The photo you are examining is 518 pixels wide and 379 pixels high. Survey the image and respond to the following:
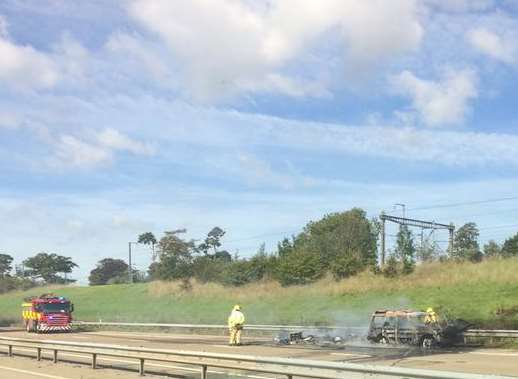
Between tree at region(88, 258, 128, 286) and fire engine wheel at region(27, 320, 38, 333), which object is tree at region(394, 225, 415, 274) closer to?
fire engine wheel at region(27, 320, 38, 333)

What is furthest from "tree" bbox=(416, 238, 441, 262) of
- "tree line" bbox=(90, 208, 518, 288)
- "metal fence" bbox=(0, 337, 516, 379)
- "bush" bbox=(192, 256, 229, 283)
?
"metal fence" bbox=(0, 337, 516, 379)

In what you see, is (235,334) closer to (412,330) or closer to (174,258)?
(412,330)

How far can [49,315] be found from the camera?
155ft

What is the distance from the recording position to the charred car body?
24969 mm

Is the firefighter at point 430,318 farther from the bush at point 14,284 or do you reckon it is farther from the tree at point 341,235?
the bush at point 14,284

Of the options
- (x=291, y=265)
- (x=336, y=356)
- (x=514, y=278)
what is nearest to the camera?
(x=336, y=356)


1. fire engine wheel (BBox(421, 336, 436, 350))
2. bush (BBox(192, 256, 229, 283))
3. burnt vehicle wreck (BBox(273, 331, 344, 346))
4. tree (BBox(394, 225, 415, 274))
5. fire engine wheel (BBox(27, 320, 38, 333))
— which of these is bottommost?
fire engine wheel (BBox(27, 320, 38, 333))

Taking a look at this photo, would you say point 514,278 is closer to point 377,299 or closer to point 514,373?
point 377,299

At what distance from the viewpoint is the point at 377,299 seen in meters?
44.1

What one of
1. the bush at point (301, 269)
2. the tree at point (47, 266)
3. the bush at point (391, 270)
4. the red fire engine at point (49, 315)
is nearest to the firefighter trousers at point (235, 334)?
the red fire engine at point (49, 315)

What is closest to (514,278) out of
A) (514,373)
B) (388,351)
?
(388,351)

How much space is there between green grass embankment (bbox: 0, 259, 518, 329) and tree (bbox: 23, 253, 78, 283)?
9089 cm

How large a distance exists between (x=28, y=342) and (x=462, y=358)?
14056 millimetres

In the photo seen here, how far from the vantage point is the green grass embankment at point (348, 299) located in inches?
1435
